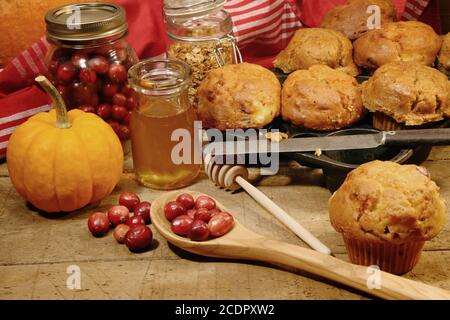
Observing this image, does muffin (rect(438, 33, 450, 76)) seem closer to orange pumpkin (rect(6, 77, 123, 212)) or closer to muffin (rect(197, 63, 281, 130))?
muffin (rect(197, 63, 281, 130))

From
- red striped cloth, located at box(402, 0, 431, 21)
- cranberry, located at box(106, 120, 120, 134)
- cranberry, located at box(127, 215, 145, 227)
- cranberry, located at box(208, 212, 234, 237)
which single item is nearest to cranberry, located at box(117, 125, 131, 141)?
cranberry, located at box(106, 120, 120, 134)

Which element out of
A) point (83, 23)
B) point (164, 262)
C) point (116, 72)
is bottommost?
point (164, 262)

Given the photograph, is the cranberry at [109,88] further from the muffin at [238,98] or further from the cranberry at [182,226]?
the cranberry at [182,226]

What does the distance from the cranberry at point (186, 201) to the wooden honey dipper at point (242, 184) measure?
0.39ft

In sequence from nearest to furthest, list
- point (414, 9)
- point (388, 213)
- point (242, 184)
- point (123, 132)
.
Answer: point (388, 213)
point (242, 184)
point (123, 132)
point (414, 9)

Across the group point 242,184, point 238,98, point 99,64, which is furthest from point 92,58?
point 242,184

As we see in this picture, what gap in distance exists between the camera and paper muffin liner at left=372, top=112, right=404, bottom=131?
156 cm

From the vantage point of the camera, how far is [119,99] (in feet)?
5.43

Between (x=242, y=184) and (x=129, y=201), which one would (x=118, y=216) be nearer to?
(x=129, y=201)

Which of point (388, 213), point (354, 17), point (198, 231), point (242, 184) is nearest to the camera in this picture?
point (388, 213)

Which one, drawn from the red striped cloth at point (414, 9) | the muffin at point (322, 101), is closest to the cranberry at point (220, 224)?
the muffin at point (322, 101)

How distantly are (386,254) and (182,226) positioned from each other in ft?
1.27

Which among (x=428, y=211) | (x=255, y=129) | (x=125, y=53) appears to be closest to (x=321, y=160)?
(x=255, y=129)

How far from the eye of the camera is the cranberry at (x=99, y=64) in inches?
63.2
